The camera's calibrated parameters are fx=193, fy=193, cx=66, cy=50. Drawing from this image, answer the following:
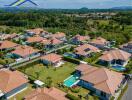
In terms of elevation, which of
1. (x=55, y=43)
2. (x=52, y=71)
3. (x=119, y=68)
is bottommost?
(x=52, y=71)

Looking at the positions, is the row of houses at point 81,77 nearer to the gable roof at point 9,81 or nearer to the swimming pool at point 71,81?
the gable roof at point 9,81

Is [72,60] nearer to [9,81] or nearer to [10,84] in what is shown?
[9,81]

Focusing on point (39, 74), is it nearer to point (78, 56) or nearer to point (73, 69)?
point (73, 69)

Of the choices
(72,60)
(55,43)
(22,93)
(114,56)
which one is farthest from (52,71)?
(55,43)

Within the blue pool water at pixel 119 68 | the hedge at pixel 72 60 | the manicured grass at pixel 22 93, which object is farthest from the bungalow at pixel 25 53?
the blue pool water at pixel 119 68

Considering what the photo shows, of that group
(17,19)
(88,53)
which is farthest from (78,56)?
(17,19)

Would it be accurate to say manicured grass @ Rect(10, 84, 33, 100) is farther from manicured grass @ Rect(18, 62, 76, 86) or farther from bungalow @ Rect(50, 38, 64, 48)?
bungalow @ Rect(50, 38, 64, 48)
